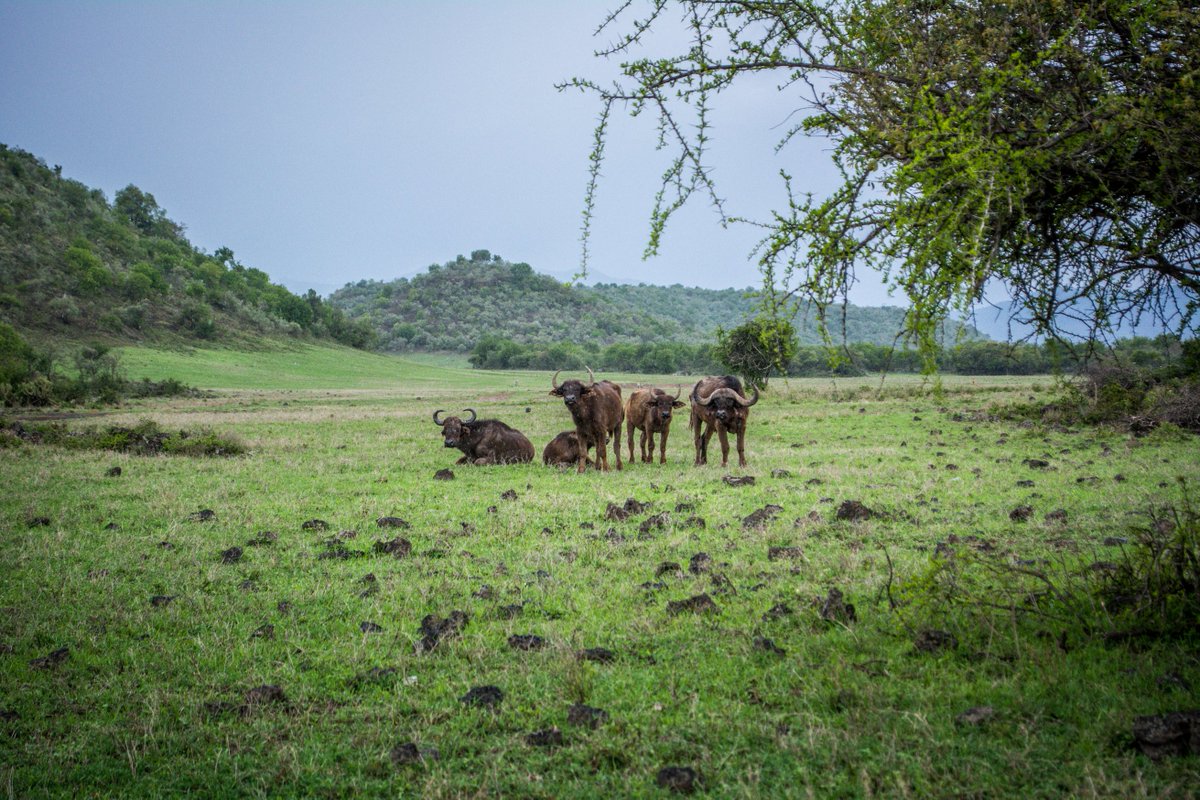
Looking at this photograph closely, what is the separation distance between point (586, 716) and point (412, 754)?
101 centimetres

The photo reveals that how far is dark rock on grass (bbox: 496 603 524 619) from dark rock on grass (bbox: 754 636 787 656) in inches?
82.8


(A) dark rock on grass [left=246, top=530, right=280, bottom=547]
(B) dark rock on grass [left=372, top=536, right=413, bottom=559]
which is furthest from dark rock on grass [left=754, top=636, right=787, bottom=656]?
(A) dark rock on grass [left=246, top=530, right=280, bottom=547]

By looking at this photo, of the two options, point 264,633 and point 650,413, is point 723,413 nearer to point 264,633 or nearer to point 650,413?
point 650,413

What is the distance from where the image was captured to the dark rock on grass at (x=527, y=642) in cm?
557

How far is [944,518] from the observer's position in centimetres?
966

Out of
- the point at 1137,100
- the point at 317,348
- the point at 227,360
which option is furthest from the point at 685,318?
the point at 1137,100

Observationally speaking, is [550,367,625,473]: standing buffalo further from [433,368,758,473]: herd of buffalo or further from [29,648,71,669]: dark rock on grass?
[29,648,71,669]: dark rock on grass

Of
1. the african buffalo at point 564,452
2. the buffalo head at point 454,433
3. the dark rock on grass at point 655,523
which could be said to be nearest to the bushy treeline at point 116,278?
the buffalo head at point 454,433

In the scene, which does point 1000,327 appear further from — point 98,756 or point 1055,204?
point 98,756

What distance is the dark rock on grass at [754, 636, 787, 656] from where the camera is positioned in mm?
5252

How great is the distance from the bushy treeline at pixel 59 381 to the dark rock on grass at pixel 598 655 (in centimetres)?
3736

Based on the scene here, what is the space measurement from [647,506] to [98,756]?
788 centimetres

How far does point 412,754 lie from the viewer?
4082 millimetres

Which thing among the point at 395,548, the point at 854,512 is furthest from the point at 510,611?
the point at 854,512
